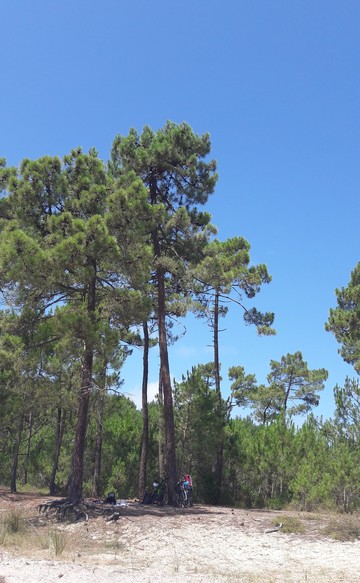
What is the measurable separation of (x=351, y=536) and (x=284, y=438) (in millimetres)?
8704

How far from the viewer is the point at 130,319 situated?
16.0 m

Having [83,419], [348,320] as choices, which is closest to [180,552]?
[83,419]

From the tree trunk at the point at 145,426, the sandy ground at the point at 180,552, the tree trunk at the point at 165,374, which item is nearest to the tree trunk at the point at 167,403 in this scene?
the tree trunk at the point at 165,374

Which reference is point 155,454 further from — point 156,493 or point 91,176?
point 91,176

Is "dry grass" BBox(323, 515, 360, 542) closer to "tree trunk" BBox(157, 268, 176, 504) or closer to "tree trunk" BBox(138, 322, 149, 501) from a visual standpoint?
"tree trunk" BBox(157, 268, 176, 504)

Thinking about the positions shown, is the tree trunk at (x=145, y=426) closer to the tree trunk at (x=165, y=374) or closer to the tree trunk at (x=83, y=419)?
the tree trunk at (x=165, y=374)

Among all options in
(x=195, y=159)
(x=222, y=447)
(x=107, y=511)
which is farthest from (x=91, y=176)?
(x=222, y=447)

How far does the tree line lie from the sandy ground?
9.09ft

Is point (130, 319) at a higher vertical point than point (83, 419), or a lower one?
higher

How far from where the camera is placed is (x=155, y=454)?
859 inches

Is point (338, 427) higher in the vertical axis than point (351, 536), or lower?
higher

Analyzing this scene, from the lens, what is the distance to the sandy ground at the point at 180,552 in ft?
26.1

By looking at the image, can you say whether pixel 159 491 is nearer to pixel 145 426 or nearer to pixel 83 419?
pixel 83 419

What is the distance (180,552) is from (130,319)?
7388 mm
